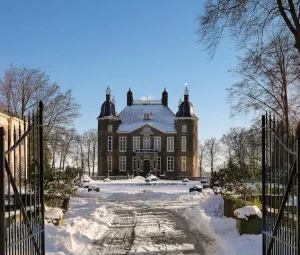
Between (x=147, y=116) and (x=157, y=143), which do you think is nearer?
(x=157, y=143)

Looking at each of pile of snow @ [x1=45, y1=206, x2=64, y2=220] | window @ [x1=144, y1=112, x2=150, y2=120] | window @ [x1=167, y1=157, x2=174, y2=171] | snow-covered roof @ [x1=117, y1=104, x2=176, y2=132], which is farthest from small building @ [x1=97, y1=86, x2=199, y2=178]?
pile of snow @ [x1=45, y1=206, x2=64, y2=220]

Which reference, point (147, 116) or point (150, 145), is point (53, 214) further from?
point (147, 116)

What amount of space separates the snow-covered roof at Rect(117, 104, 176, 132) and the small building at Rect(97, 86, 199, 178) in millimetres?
149

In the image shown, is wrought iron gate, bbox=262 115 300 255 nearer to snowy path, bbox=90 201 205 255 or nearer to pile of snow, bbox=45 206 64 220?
snowy path, bbox=90 201 205 255

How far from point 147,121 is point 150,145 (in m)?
3.73

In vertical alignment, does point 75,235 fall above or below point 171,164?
above

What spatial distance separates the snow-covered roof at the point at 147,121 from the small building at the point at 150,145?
149 millimetres

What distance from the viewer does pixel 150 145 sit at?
57781 mm

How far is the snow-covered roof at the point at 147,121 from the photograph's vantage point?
58.1 metres

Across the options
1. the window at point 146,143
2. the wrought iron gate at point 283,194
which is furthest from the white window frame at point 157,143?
the wrought iron gate at point 283,194

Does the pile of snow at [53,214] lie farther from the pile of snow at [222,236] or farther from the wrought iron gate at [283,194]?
the wrought iron gate at [283,194]

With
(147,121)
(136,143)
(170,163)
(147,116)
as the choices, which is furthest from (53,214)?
(147,116)

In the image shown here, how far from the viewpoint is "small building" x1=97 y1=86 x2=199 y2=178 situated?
57.4 m

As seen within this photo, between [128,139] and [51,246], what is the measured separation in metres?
49.2
